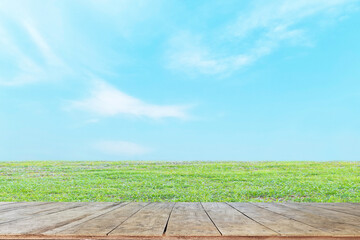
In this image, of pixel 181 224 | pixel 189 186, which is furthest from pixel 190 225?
pixel 189 186

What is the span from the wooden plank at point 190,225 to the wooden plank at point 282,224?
37 cm

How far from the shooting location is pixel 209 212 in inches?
99.5

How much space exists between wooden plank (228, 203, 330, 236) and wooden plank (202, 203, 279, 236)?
6 cm

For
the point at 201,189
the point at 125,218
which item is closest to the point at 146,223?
the point at 125,218

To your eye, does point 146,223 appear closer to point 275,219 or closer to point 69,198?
point 275,219

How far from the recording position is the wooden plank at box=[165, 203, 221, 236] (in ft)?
5.76

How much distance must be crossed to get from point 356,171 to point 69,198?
932 cm

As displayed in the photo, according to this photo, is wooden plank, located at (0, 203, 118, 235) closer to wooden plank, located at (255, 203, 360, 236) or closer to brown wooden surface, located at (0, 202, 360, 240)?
brown wooden surface, located at (0, 202, 360, 240)

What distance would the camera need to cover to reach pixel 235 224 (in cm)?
201

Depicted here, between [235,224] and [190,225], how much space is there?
0.31 m

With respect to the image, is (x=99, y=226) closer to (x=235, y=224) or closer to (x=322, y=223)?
(x=235, y=224)

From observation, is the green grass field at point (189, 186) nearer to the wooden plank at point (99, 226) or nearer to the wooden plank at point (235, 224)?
the wooden plank at point (235, 224)

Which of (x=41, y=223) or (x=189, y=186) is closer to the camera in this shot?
(x=41, y=223)

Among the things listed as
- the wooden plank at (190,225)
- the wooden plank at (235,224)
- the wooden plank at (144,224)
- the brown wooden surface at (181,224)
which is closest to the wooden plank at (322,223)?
the brown wooden surface at (181,224)
